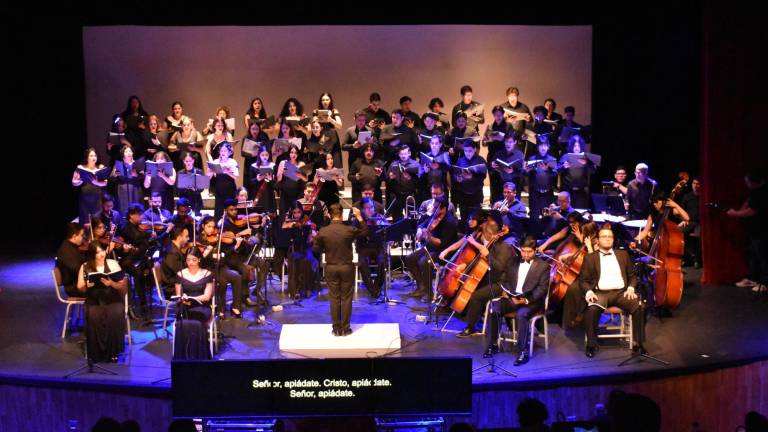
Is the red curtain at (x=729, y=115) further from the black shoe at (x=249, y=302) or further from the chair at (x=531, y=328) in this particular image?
the black shoe at (x=249, y=302)

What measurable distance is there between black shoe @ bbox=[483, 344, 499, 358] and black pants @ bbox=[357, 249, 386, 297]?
7.47 feet

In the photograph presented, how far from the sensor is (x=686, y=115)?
44.6ft

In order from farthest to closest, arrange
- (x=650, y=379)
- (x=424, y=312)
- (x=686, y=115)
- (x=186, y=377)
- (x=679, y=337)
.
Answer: (x=686, y=115) < (x=424, y=312) < (x=679, y=337) < (x=650, y=379) < (x=186, y=377)

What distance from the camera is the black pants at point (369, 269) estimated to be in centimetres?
1057

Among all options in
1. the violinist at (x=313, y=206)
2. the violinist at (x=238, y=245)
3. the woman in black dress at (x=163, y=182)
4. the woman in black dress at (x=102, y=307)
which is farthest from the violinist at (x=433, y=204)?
the woman in black dress at (x=102, y=307)

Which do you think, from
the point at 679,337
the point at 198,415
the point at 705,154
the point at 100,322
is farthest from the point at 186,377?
the point at 705,154

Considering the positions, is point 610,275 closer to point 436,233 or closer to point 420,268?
point 436,233

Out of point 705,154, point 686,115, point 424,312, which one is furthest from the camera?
point 686,115

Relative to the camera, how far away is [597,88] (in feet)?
47.2

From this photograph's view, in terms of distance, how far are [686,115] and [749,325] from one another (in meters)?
4.96

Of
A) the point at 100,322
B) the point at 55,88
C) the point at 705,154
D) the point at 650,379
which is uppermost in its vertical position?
the point at 55,88

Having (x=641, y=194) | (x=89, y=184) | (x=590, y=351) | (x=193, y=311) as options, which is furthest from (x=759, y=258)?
(x=89, y=184)

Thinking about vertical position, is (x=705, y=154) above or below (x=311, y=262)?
above

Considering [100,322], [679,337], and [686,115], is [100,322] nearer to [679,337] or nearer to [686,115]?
[679,337]
